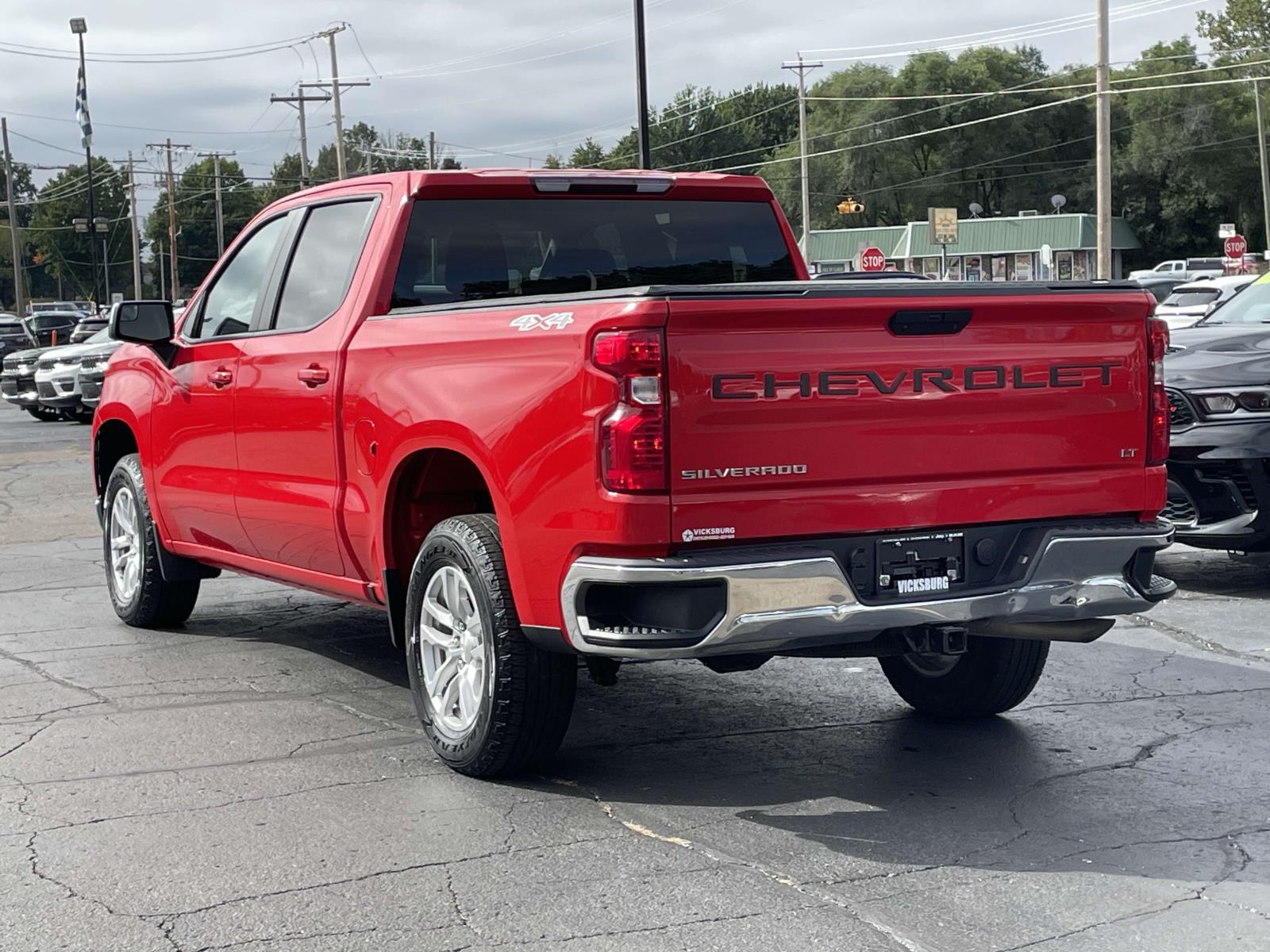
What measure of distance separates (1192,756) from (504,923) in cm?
270

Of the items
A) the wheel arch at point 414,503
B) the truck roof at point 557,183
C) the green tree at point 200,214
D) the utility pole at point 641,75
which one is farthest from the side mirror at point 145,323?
the green tree at point 200,214

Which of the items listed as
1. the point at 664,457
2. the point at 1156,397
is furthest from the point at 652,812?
the point at 1156,397

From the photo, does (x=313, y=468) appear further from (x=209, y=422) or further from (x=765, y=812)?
(x=765, y=812)

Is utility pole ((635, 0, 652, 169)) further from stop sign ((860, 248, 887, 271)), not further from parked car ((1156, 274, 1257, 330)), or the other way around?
stop sign ((860, 248, 887, 271))

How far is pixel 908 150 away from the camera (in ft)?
329

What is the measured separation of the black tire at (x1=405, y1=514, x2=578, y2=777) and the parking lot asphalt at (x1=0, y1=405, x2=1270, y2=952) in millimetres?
122

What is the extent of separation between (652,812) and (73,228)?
151 m

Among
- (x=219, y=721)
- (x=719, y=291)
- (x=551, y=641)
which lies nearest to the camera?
(x=719, y=291)

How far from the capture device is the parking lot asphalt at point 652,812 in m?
4.13

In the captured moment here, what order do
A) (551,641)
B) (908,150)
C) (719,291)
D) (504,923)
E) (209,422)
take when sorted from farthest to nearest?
(908,150) < (209,422) < (551,641) < (719,291) < (504,923)

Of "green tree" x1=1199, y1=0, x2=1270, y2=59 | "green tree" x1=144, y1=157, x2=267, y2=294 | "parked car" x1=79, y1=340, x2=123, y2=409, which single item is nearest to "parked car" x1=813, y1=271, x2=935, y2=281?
"parked car" x1=79, y1=340, x2=123, y2=409

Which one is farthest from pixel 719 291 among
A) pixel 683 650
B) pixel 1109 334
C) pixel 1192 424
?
pixel 1192 424

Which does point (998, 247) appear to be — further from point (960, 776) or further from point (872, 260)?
point (960, 776)

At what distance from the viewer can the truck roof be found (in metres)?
6.38
